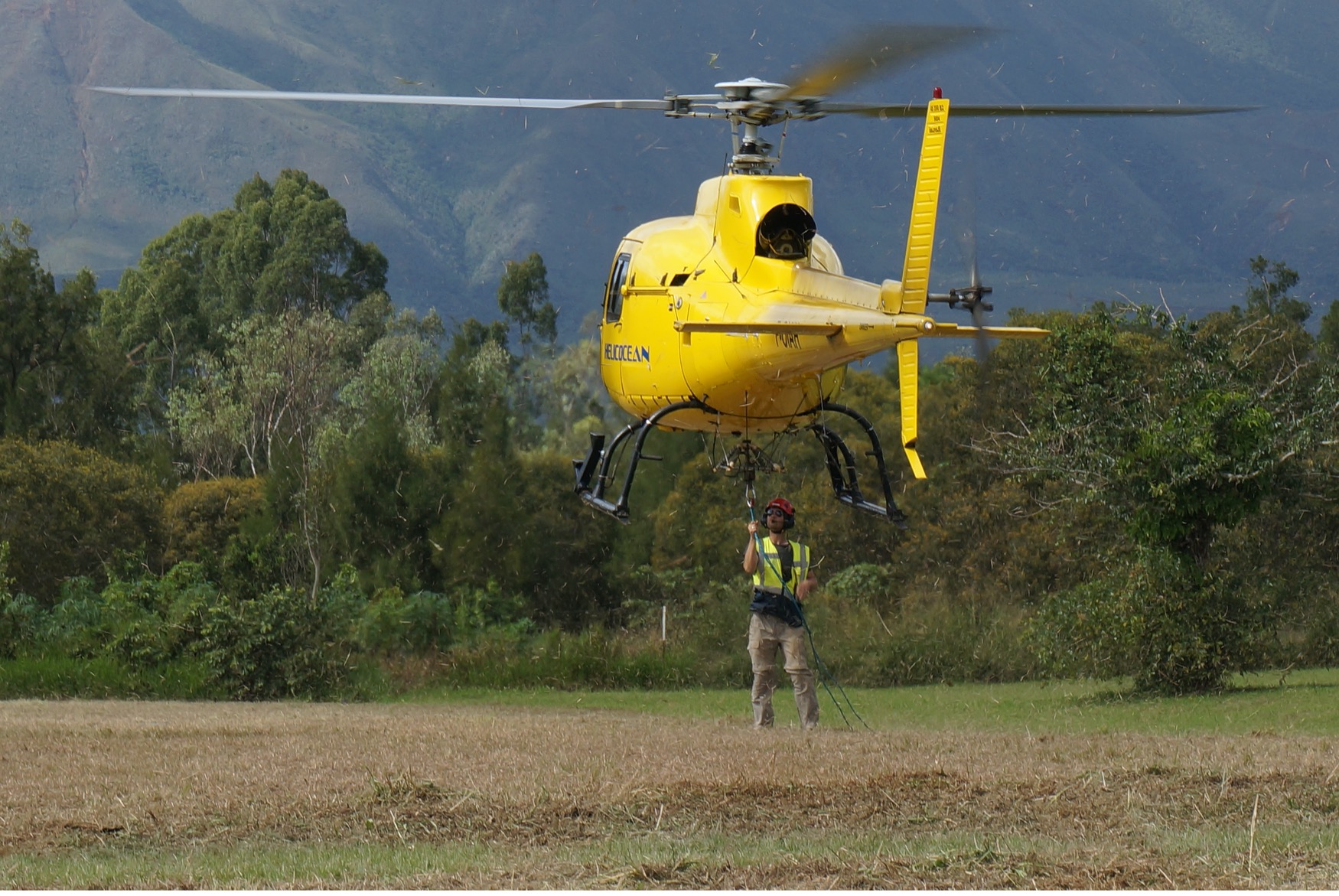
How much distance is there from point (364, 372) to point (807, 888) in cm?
6246

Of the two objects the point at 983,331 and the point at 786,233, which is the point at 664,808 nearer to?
the point at 983,331

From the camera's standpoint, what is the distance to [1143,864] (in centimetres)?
813

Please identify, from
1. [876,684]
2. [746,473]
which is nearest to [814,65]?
[746,473]

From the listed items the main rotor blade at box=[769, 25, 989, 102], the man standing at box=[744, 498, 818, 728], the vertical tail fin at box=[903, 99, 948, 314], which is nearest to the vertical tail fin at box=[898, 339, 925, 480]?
the vertical tail fin at box=[903, 99, 948, 314]

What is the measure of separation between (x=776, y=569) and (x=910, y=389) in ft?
5.62

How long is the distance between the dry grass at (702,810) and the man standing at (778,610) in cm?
153

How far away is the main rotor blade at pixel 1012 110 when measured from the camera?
46.1 ft

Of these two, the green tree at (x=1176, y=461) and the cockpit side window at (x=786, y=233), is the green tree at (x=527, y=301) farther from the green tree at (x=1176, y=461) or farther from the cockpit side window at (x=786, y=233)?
the cockpit side window at (x=786, y=233)

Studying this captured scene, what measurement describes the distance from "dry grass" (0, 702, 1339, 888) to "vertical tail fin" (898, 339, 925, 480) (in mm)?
2239

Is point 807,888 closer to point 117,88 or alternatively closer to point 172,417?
point 117,88

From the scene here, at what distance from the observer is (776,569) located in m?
14.2

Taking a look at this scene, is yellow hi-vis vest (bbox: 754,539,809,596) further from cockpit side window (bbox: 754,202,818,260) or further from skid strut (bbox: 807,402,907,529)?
cockpit side window (bbox: 754,202,818,260)

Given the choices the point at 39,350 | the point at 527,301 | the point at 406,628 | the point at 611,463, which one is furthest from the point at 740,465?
the point at 527,301

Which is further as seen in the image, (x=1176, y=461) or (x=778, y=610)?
(x=1176, y=461)
